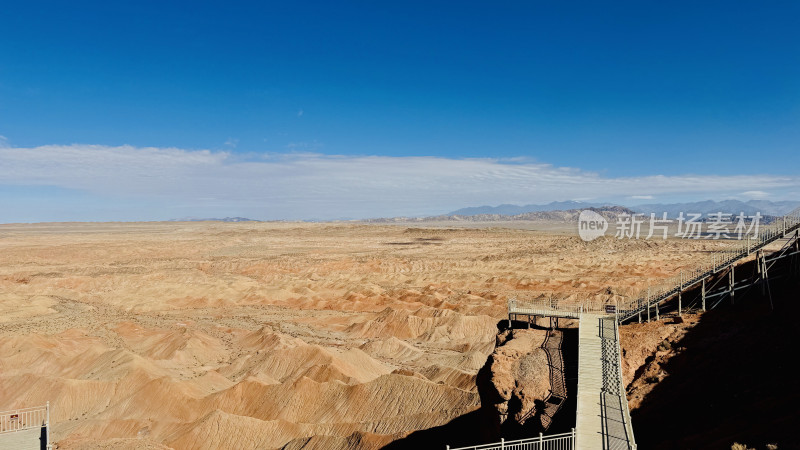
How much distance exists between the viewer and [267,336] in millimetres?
43594

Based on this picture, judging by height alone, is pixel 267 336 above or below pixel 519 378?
below

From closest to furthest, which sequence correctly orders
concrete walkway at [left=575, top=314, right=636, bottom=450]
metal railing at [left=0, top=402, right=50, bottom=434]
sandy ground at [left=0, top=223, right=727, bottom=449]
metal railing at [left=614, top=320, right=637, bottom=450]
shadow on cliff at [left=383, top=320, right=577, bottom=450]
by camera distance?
metal railing at [left=614, top=320, right=637, bottom=450] → concrete walkway at [left=575, top=314, right=636, bottom=450] → shadow on cliff at [left=383, top=320, right=577, bottom=450] → metal railing at [left=0, top=402, right=50, bottom=434] → sandy ground at [left=0, top=223, right=727, bottom=449]

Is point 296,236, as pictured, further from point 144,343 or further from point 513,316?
point 513,316

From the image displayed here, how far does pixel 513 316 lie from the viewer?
27016 millimetres

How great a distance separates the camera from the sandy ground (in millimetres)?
28688

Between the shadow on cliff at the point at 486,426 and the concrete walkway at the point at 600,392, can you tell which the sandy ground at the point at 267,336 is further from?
the concrete walkway at the point at 600,392

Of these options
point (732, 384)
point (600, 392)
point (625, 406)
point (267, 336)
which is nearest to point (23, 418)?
point (267, 336)

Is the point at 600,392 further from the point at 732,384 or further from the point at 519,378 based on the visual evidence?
the point at 732,384

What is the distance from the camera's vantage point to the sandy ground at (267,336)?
28688mm

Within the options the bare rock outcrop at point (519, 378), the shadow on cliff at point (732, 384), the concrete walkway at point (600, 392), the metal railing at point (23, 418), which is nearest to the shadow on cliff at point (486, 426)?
the bare rock outcrop at point (519, 378)

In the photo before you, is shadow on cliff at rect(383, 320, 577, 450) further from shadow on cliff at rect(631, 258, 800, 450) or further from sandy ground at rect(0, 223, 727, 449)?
shadow on cliff at rect(631, 258, 800, 450)

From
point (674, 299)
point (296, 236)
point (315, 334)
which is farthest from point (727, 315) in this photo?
point (296, 236)

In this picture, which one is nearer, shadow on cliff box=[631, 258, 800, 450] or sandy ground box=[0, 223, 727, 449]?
shadow on cliff box=[631, 258, 800, 450]

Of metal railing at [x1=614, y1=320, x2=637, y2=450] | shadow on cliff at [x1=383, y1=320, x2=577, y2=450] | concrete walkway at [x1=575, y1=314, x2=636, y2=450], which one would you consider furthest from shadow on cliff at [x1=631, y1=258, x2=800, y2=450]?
shadow on cliff at [x1=383, y1=320, x2=577, y2=450]
